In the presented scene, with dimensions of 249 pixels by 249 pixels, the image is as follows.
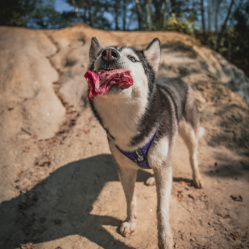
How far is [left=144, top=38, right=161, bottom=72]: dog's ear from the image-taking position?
2383mm

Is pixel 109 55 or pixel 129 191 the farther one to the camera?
pixel 129 191

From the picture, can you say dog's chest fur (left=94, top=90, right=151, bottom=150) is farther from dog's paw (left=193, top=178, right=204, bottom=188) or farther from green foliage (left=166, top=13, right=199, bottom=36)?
green foliage (left=166, top=13, right=199, bottom=36)

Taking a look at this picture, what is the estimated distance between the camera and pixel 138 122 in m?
2.07

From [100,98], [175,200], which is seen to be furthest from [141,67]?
[175,200]

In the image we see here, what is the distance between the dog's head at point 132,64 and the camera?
1.79m

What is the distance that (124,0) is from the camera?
22.7 m

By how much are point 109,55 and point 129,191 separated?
67.4 inches

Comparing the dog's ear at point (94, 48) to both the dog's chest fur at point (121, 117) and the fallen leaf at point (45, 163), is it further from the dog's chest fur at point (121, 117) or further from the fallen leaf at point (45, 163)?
the fallen leaf at point (45, 163)

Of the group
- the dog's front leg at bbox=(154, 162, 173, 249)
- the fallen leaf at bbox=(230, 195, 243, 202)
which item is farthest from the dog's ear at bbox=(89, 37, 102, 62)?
the fallen leaf at bbox=(230, 195, 243, 202)

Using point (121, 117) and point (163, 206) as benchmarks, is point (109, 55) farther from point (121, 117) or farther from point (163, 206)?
point (163, 206)

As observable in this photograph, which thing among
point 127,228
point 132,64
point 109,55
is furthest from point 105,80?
point 127,228

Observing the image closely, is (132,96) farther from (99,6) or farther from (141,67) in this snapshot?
(99,6)

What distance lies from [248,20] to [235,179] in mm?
11774

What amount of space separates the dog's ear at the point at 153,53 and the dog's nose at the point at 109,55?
2.31ft
